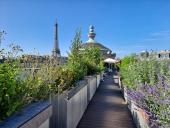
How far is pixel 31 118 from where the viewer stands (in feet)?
11.1

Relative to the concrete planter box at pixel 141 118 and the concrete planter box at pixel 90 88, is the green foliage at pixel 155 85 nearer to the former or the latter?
the concrete planter box at pixel 141 118

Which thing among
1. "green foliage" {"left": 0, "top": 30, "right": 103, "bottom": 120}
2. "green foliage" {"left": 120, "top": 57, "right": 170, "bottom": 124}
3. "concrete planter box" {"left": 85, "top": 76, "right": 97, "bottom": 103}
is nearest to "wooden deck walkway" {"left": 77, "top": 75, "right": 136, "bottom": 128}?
"green foliage" {"left": 120, "top": 57, "right": 170, "bottom": 124}

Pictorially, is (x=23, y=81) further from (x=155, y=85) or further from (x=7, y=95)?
(x=155, y=85)

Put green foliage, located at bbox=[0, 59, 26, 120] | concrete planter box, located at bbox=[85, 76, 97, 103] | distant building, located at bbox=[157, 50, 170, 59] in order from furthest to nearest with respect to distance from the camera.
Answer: concrete planter box, located at bbox=[85, 76, 97, 103], distant building, located at bbox=[157, 50, 170, 59], green foliage, located at bbox=[0, 59, 26, 120]

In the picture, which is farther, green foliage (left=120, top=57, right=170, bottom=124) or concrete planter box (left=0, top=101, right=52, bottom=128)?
green foliage (left=120, top=57, right=170, bottom=124)

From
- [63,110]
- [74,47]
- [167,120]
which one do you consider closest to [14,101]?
[167,120]

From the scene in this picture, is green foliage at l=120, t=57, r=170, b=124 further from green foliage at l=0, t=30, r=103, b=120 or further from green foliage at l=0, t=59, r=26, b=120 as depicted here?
green foliage at l=0, t=59, r=26, b=120

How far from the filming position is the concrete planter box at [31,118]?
3074 mm

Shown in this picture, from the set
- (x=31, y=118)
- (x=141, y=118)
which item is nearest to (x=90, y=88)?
(x=141, y=118)

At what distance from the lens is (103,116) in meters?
9.99

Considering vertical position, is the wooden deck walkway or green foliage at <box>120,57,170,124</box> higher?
green foliage at <box>120,57,170,124</box>

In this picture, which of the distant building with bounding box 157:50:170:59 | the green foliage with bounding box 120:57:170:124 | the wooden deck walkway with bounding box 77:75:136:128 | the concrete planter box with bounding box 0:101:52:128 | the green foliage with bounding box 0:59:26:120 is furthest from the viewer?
the distant building with bounding box 157:50:170:59

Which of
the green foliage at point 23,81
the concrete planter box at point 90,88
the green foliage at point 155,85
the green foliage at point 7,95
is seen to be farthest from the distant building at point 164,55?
the green foliage at point 7,95

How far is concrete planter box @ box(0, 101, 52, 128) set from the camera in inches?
121
